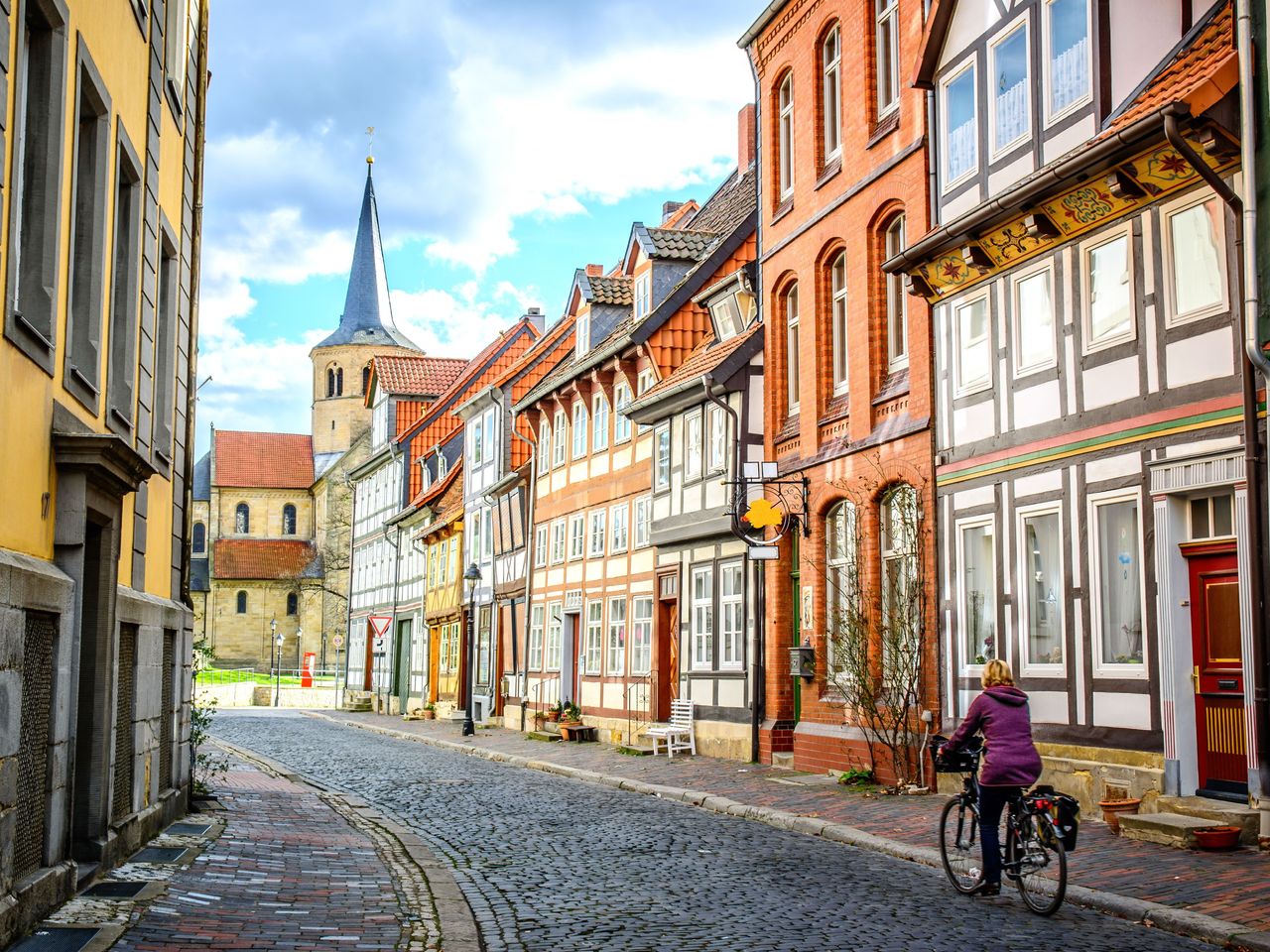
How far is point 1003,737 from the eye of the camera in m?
10.1

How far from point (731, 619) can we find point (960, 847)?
1420 centimetres

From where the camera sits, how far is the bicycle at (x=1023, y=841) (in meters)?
9.54

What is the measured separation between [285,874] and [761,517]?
39.6 ft

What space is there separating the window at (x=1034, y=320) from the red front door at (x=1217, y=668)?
3.11 metres

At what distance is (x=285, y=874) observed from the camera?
11219mm

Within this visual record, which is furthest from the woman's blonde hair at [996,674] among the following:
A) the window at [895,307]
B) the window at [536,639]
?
the window at [536,639]

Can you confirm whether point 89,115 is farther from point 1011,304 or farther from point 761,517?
point 761,517

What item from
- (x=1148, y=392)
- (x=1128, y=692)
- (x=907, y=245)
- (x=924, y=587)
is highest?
(x=907, y=245)

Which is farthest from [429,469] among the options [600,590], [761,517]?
[761,517]

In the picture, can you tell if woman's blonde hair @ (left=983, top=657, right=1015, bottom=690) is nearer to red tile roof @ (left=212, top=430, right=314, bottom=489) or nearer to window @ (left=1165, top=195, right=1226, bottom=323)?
window @ (left=1165, top=195, right=1226, bottom=323)

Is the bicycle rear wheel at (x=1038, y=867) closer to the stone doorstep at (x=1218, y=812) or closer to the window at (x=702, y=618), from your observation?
the stone doorstep at (x=1218, y=812)

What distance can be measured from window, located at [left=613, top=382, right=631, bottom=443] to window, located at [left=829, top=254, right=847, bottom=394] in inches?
385

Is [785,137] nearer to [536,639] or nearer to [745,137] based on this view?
[745,137]

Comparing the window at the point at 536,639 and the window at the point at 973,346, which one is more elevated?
the window at the point at 973,346
